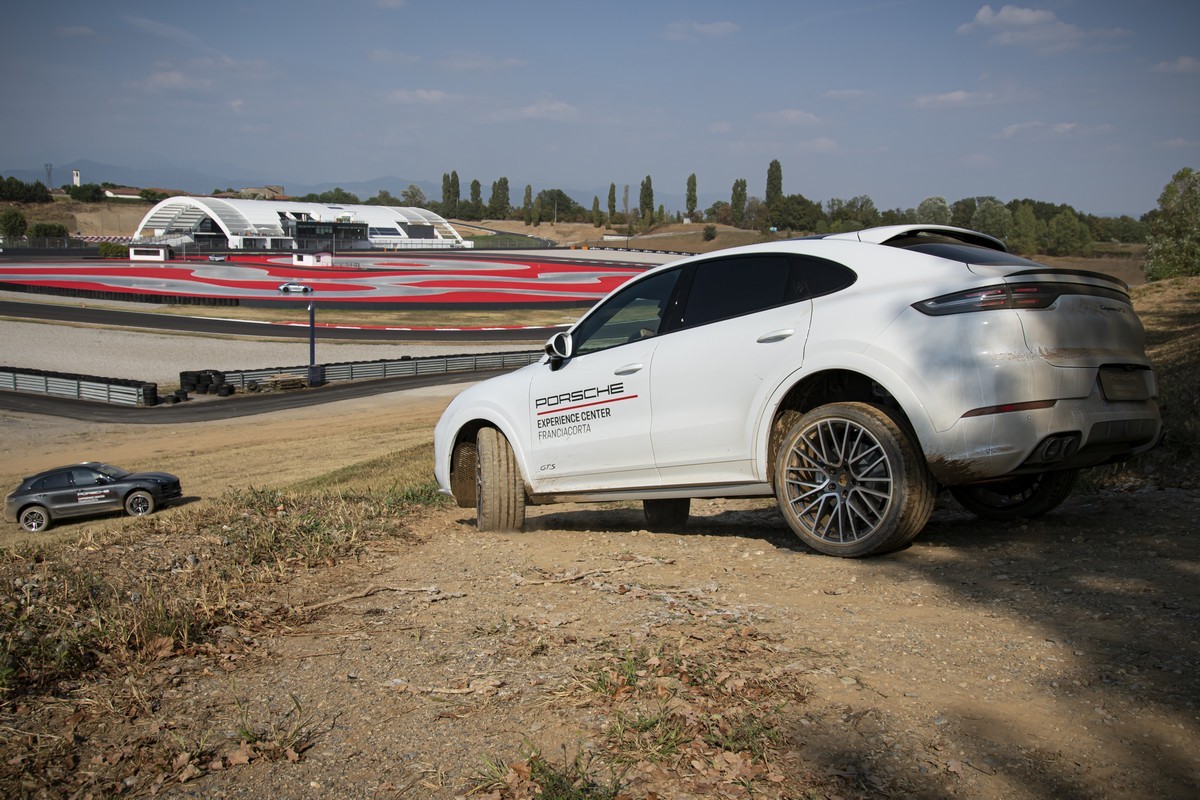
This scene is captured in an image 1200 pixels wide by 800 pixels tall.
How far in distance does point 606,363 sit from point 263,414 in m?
28.2

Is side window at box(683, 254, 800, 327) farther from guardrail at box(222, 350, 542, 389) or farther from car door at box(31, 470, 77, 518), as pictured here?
guardrail at box(222, 350, 542, 389)

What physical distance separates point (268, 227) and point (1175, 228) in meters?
115

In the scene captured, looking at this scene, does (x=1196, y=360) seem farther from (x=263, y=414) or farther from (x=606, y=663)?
(x=263, y=414)

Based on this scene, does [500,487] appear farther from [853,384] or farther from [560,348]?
[853,384]

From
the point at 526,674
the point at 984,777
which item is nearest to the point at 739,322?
the point at 526,674

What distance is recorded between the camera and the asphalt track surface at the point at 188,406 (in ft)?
102

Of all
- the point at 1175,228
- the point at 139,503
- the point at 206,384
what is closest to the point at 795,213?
the point at 1175,228

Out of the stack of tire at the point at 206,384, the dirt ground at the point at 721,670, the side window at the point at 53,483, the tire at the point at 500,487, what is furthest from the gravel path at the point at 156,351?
the dirt ground at the point at 721,670

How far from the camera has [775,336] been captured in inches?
219

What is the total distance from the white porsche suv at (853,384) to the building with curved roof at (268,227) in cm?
12248

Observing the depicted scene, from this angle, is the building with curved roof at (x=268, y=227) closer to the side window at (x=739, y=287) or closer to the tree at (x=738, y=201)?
the tree at (x=738, y=201)

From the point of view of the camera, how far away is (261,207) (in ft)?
451

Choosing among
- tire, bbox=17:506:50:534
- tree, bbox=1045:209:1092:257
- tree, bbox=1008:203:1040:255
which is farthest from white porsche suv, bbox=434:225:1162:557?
tree, bbox=1045:209:1092:257

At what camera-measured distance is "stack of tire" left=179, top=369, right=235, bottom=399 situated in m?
35.3
